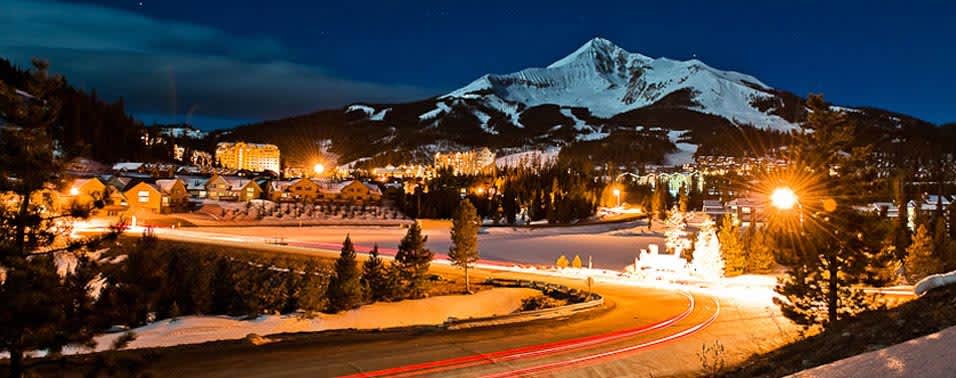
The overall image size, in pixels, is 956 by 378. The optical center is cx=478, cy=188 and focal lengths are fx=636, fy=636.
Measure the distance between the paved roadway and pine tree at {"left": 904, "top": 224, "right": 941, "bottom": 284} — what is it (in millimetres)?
16125

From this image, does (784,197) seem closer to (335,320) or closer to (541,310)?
(541,310)

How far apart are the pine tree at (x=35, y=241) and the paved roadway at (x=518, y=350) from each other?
3.02 m

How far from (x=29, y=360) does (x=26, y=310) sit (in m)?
1.22

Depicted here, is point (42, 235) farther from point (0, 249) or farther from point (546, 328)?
point (546, 328)

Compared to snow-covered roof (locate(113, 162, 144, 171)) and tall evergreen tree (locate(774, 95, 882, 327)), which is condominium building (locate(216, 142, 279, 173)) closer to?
snow-covered roof (locate(113, 162, 144, 171))

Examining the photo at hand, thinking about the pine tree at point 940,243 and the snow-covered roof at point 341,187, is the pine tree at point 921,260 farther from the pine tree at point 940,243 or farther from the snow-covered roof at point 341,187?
the snow-covered roof at point 341,187

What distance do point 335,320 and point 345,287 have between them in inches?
76.0

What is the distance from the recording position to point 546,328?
20.4 m

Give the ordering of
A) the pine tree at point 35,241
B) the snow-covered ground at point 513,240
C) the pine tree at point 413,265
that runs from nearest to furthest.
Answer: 1. the pine tree at point 35,241
2. the pine tree at point 413,265
3. the snow-covered ground at point 513,240

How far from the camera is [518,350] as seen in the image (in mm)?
16781

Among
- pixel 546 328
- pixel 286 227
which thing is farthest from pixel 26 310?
pixel 286 227

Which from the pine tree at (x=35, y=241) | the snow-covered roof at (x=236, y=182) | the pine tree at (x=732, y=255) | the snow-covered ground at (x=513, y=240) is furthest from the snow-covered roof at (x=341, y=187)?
the pine tree at (x=35, y=241)

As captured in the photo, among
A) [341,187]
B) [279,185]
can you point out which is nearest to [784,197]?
[341,187]

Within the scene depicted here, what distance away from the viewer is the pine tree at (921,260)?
34.1 metres
